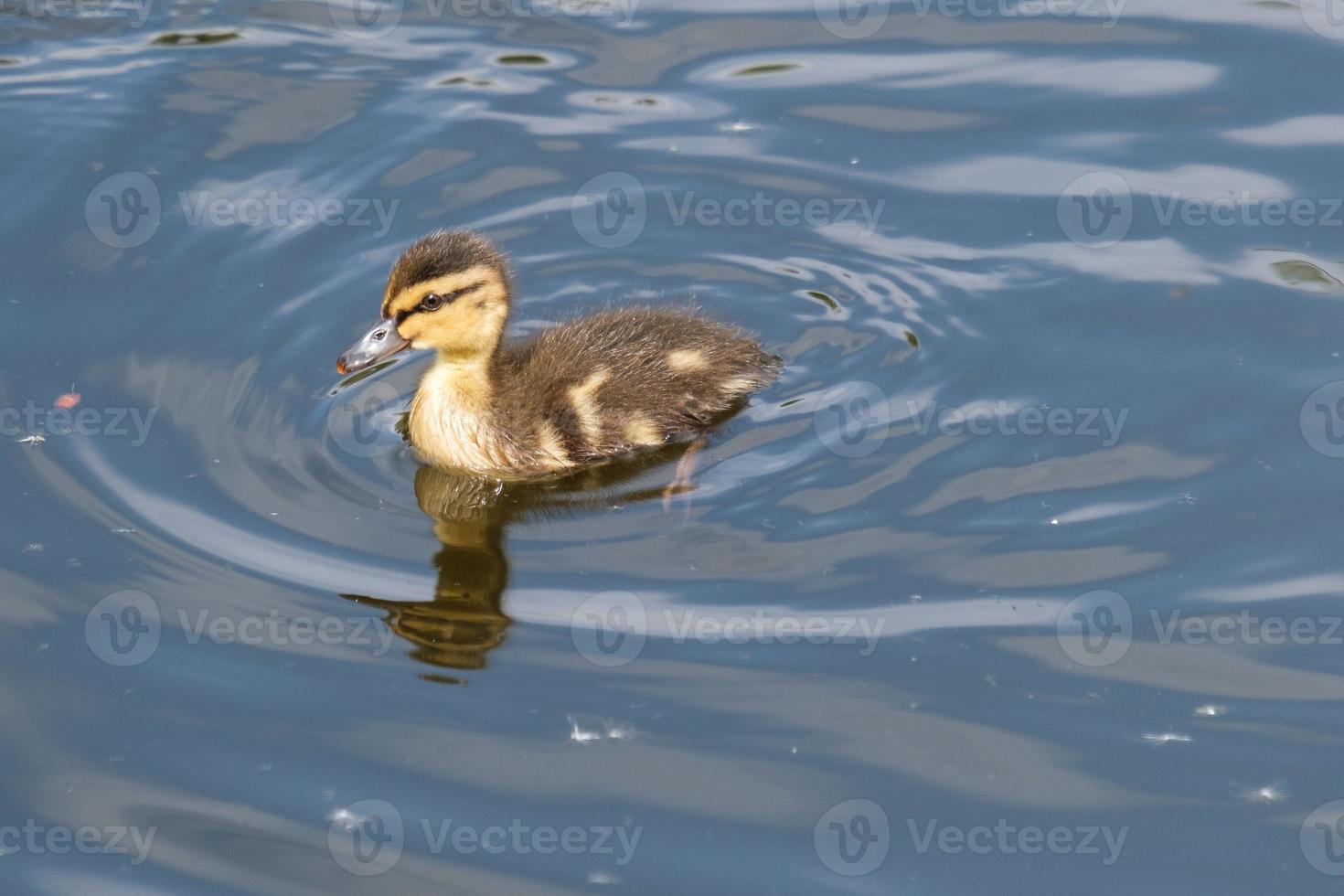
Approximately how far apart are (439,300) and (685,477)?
1.15 m

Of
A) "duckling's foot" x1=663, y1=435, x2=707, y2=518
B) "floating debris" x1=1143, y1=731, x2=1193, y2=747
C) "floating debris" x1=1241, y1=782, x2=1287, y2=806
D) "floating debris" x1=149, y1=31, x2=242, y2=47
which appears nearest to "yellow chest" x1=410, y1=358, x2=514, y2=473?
"duckling's foot" x1=663, y1=435, x2=707, y2=518

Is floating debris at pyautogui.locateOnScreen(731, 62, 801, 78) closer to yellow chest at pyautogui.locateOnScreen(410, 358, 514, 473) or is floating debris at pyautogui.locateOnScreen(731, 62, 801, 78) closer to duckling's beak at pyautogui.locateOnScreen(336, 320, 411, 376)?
yellow chest at pyautogui.locateOnScreen(410, 358, 514, 473)

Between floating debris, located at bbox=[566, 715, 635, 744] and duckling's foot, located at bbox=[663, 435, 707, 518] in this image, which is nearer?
floating debris, located at bbox=[566, 715, 635, 744]

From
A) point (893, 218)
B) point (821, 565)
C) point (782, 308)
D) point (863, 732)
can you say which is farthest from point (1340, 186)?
point (863, 732)

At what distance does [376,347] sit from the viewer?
6527 mm

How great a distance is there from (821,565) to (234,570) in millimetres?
2005

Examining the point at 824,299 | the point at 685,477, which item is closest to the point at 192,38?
the point at 824,299

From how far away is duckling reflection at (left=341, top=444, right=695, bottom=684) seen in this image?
5684 millimetres

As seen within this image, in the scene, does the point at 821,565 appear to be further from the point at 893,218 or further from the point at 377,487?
the point at 893,218

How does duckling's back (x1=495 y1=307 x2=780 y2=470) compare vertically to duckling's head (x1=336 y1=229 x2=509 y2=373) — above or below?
below

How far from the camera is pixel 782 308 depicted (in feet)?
24.8

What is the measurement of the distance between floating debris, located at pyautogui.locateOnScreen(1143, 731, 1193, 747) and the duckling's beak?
3.11 meters

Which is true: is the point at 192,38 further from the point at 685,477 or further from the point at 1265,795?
the point at 1265,795

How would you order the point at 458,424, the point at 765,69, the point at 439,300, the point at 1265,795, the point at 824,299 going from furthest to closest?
the point at 765,69, the point at 824,299, the point at 458,424, the point at 439,300, the point at 1265,795
